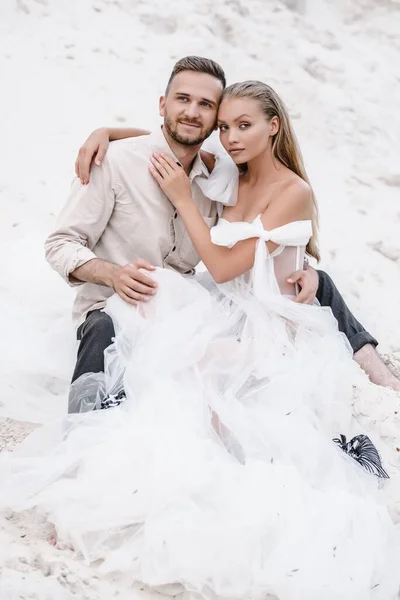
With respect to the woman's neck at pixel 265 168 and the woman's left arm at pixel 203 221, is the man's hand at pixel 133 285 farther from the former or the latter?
the woman's neck at pixel 265 168

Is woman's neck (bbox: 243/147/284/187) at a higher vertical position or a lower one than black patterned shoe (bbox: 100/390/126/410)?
higher

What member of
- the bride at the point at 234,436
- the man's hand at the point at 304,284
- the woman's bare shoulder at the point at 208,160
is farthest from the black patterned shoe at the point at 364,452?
the woman's bare shoulder at the point at 208,160

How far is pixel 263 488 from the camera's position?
222cm

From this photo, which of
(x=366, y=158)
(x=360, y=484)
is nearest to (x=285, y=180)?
(x=360, y=484)

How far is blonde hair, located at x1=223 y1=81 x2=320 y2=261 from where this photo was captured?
2971mm

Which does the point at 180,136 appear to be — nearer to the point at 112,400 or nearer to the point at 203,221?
the point at 203,221

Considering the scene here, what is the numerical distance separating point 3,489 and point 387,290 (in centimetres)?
288

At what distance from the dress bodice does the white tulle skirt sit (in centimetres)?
23

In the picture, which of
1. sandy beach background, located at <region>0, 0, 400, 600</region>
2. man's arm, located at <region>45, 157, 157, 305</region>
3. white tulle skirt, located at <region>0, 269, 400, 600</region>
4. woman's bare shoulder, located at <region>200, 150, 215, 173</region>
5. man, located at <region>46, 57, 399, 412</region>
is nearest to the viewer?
white tulle skirt, located at <region>0, 269, 400, 600</region>

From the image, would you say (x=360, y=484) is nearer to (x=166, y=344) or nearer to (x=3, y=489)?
(x=166, y=344)

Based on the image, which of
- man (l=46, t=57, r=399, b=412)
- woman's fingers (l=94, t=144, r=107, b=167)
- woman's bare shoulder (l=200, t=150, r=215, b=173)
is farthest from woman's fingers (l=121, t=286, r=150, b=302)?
woman's bare shoulder (l=200, t=150, r=215, b=173)

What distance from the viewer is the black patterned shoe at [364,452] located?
2.55 m

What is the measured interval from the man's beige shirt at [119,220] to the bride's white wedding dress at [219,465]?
0.84ft

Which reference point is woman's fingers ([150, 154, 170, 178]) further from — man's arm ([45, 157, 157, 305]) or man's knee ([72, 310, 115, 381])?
man's knee ([72, 310, 115, 381])
